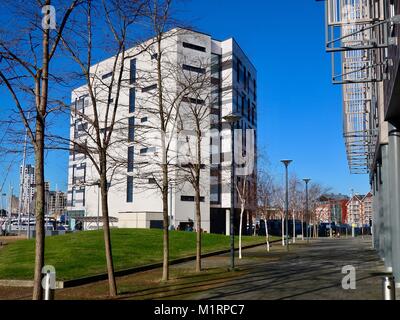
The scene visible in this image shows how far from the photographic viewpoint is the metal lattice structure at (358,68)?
553 inches

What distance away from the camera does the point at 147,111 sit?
1659 cm

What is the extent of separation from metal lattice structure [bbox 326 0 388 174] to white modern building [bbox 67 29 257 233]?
4.84 metres

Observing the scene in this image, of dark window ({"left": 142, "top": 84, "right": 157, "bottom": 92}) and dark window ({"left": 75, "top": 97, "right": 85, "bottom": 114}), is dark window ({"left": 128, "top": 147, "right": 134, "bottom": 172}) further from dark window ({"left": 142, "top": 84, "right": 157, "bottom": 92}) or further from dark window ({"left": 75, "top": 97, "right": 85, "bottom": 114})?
dark window ({"left": 75, "top": 97, "right": 85, "bottom": 114})

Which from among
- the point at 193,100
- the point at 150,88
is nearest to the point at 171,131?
the point at 150,88

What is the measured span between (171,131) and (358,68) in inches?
283

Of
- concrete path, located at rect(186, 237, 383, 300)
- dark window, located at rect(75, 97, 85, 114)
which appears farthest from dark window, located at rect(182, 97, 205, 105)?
concrete path, located at rect(186, 237, 383, 300)

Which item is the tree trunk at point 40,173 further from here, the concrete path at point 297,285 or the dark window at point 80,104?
the concrete path at point 297,285

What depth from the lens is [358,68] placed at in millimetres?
17953

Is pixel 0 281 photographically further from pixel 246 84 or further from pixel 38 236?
pixel 246 84

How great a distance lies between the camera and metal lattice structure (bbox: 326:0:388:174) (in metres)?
14.0

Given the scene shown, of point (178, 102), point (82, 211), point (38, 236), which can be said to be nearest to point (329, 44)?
point (178, 102)

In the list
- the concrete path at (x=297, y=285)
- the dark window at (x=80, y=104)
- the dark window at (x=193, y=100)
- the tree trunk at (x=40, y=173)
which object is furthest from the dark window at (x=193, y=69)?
the tree trunk at (x=40, y=173)

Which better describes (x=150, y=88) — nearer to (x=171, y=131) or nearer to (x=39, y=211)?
(x=171, y=131)
